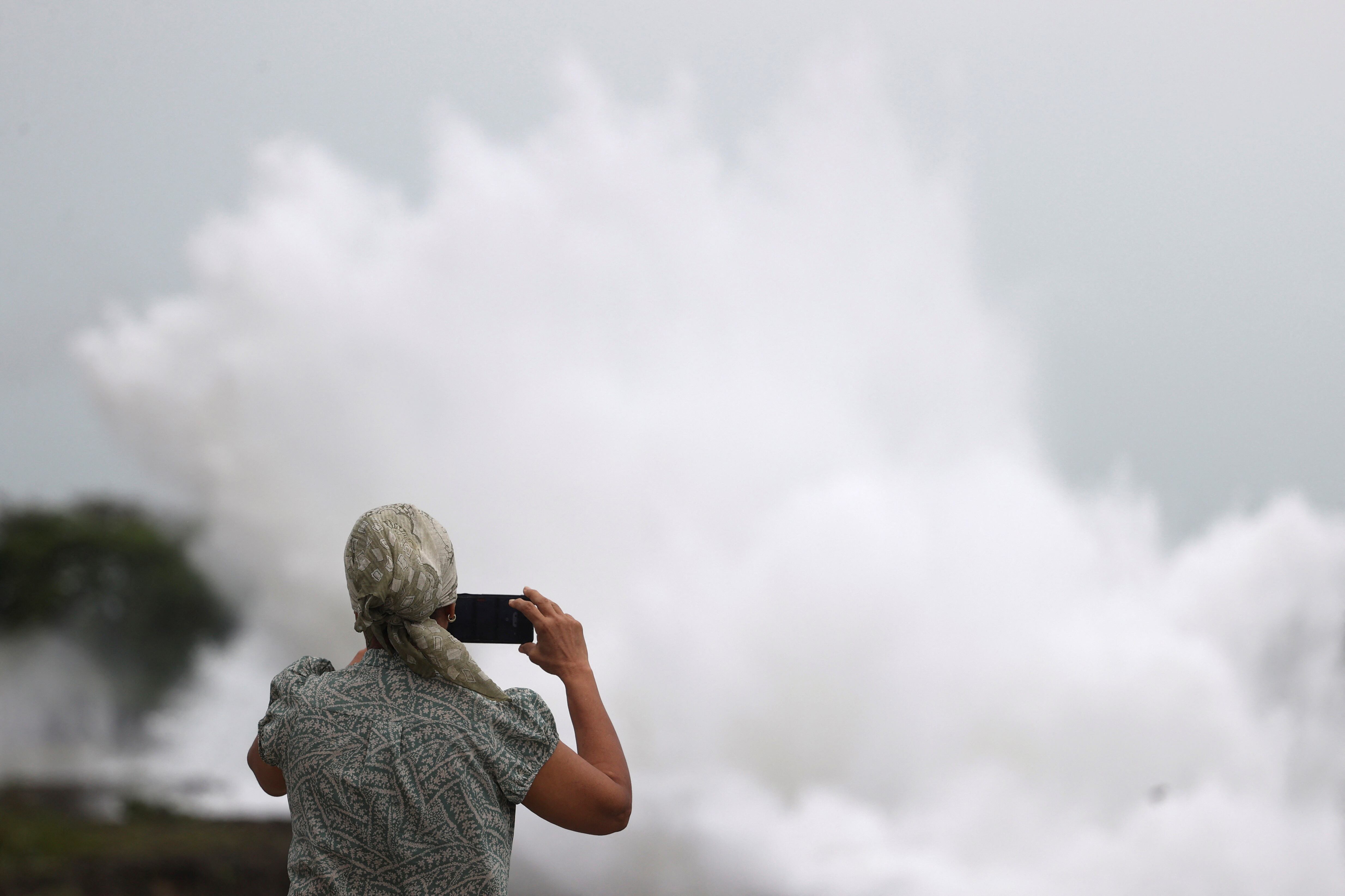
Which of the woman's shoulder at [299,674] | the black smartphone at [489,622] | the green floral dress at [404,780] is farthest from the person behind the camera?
the black smartphone at [489,622]

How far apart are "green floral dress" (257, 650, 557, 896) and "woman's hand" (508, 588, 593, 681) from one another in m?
0.13

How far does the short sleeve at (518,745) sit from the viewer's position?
129 cm

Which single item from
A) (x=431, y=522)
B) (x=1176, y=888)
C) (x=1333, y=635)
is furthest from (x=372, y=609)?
(x=1333, y=635)

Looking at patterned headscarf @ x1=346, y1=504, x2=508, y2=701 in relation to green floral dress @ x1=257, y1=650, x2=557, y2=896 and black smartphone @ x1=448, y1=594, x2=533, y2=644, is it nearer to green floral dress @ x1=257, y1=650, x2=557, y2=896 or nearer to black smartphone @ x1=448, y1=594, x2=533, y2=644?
green floral dress @ x1=257, y1=650, x2=557, y2=896

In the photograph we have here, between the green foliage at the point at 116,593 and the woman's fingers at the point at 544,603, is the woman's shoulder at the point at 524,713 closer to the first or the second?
the woman's fingers at the point at 544,603

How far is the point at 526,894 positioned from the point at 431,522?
4.38 metres

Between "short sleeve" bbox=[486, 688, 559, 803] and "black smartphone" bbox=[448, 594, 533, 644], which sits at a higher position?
"black smartphone" bbox=[448, 594, 533, 644]

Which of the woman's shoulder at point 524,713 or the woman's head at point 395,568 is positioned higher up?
the woman's head at point 395,568

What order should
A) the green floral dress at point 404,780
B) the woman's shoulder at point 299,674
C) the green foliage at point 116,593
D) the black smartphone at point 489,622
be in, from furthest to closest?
1. the green foliage at point 116,593
2. the black smartphone at point 489,622
3. the woman's shoulder at point 299,674
4. the green floral dress at point 404,780

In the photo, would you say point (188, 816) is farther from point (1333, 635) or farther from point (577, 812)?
point (1333, 635)

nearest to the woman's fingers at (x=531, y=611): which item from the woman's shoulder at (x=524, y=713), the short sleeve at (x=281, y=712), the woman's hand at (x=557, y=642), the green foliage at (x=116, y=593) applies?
the woman's hand at (x=557, y=642)

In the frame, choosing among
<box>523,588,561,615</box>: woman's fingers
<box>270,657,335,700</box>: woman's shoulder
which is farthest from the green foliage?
<box>523,588,561,615</box>: woman's fingers

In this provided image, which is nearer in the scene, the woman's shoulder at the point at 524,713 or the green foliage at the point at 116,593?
the woman's shoulder at the point at 524,713

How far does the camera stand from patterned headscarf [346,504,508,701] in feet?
4.30
